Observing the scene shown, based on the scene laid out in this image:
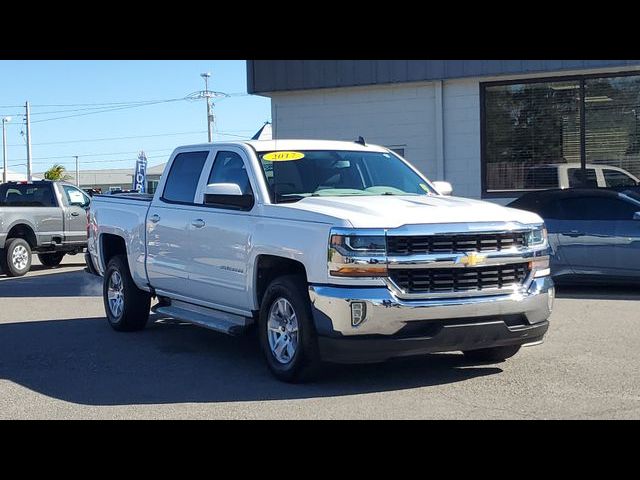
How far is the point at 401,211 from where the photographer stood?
6.80 meters

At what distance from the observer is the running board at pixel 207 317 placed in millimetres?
7648

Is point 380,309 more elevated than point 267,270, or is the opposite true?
point 267,270

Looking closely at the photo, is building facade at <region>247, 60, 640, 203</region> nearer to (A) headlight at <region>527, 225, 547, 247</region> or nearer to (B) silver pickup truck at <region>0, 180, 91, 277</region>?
(B) silver pickup truck at <region>0, 180, 91, 277</region>

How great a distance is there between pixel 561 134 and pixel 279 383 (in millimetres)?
12072

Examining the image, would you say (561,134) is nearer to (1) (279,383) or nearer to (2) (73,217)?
(2) (73,217)

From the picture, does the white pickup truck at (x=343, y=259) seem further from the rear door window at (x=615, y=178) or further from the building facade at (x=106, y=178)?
the building facade at (x=106, y=178)

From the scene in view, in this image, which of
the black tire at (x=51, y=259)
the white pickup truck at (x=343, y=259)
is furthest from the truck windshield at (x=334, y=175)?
the black tire at (x=51, y=259)

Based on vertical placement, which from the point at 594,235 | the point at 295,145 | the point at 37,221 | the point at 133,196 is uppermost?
the point at 295,145

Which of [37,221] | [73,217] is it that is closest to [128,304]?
[37,221]

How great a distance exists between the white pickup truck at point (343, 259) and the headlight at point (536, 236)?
0.07 feet

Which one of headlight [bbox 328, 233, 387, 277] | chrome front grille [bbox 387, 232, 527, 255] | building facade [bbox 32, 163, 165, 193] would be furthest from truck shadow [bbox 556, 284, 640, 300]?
building facade [bbox 32, 163, 165, 193]

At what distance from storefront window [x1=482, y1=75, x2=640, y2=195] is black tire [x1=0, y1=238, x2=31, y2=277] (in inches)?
378

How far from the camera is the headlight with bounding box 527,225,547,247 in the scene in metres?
7.00

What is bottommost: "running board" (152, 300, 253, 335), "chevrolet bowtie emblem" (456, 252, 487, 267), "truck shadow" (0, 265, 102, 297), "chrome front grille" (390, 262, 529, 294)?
"truck shadow" (0, 265, 102, 297)
